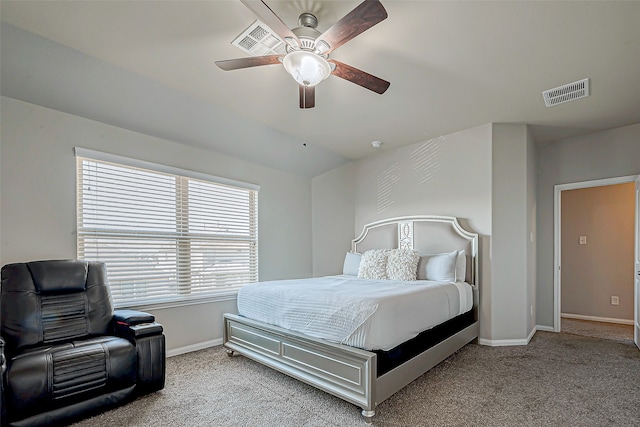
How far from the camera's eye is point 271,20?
174 centimetres

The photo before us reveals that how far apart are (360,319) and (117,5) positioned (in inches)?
101

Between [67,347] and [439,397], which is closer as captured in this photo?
[67,347]

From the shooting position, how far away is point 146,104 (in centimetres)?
309

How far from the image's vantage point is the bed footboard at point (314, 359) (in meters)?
2.18

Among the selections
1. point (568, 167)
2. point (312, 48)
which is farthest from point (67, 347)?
point (568, 167)

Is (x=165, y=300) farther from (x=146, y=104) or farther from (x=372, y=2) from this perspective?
(x=372, y=2)

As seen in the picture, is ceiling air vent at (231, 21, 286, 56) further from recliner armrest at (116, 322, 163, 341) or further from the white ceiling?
recliner armrest at (116, 322, 163, 341)

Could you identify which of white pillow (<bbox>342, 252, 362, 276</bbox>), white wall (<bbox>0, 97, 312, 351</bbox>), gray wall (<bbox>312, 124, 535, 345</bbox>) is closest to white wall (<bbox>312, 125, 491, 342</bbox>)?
gray wall (<bbox>312, 124, 535, 345</bbox>)

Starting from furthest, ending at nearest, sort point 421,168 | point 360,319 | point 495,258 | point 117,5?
point 421,168 < point 495,258 < point 360,319 < point 117,5

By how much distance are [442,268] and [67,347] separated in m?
3.52

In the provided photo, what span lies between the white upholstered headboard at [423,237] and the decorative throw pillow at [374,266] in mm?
585

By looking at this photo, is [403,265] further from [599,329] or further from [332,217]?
[599,329]

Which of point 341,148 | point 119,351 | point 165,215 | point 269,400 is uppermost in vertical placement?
point 341,148

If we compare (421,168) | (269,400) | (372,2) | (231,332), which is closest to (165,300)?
(231,332)
